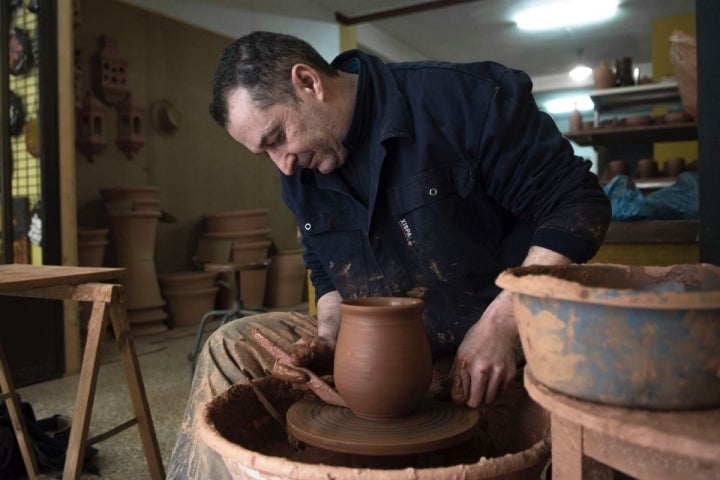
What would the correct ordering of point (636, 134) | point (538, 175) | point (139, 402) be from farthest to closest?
point (636, 134)
point (139, 402)
point (538, 175)

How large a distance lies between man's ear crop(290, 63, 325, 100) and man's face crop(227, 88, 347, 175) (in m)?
0.01

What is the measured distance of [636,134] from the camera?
5.20 m

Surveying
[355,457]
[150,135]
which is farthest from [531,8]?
[355,457]

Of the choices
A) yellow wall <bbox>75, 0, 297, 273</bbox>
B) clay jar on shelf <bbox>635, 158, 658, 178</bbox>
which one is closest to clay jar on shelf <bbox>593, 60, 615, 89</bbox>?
clay jar on shelf <bbox>635, 158, 658, 178</bbox>

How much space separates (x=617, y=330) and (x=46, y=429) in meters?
2.70

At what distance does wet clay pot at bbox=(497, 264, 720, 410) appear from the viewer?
71 cm

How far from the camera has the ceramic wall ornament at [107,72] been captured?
496cm

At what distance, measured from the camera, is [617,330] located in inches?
29.1

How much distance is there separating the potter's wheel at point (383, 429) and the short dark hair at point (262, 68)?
2.45 feet

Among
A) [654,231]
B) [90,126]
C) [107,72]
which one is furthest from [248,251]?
[654,231]

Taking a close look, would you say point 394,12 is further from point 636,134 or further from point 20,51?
point 20,51

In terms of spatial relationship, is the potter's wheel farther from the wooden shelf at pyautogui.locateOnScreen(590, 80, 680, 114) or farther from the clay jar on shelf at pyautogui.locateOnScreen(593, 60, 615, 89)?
the clay jar on shelf at pyautogui.locateOnScreen(593, 60, 615, 89)

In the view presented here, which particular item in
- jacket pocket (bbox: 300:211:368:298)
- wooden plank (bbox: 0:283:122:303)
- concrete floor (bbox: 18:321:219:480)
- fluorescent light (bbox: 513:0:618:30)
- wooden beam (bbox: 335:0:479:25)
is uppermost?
fluorescent light (bbox: 513:0:618:30)

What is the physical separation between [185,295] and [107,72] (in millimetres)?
1932
